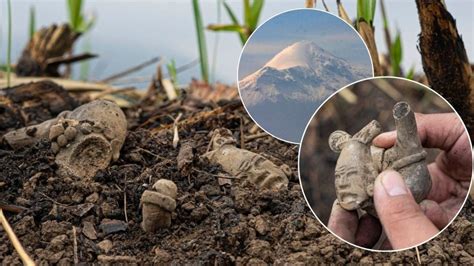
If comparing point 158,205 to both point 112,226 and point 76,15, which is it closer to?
point 112,226

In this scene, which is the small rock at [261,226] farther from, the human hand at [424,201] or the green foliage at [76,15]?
the green foliage at [76,15]

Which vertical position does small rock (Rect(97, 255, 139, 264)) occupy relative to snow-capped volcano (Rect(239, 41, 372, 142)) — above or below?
below

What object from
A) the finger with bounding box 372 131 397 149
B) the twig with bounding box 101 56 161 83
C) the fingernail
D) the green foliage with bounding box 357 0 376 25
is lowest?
the twig with bounding box 101 56 161 83

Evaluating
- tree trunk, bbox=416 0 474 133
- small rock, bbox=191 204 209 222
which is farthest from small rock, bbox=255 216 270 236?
tree trunk, bbox=416 0 474 133

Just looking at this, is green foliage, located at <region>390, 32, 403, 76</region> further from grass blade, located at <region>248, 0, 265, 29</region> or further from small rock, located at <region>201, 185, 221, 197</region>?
small rock, located at <region>201, 185, 221, 197</region>

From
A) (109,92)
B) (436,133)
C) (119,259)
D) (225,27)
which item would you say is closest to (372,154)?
(436,133)

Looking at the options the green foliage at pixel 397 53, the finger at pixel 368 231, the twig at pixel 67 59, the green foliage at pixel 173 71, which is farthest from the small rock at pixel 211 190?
the twig at pixel 67 59
